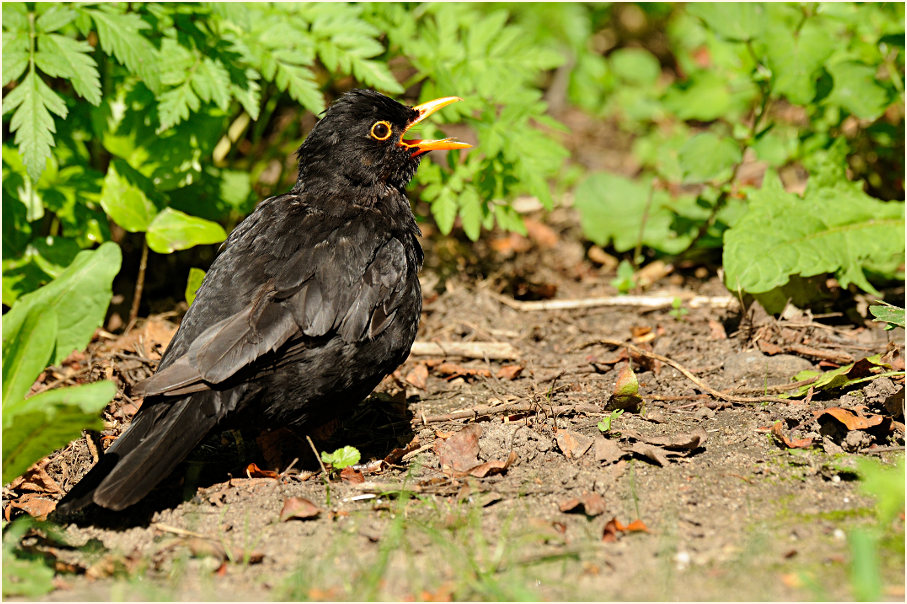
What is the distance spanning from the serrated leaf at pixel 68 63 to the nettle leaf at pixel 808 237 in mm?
3283

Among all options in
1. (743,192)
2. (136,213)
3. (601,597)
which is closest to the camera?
(601,597)

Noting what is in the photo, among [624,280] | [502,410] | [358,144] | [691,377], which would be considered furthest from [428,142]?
[624,280]

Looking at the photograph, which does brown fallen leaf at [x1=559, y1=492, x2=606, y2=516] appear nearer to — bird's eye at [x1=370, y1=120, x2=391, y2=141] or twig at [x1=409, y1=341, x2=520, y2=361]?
twig at [x1=409, y1=341, x2=520, y2=361]

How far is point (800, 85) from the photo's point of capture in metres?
5.05

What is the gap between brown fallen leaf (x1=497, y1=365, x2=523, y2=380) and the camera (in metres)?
4.84

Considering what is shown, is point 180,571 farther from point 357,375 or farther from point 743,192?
point 743,192

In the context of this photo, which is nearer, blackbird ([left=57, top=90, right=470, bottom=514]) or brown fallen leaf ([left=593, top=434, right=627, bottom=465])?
blackbird ([left=57, top=90, right=470, bottom=514])

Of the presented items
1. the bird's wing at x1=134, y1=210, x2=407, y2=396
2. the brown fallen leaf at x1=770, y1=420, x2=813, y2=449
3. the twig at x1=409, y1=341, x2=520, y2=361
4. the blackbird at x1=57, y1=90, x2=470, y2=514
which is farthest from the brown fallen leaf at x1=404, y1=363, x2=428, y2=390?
the brown fallen leaf at x1=770, y1=420, x2=813, y2=449

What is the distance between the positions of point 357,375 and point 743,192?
10.1 ft

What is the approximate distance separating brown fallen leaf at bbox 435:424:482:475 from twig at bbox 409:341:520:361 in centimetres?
106

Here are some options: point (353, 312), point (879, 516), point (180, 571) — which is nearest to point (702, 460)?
point (879, 516)

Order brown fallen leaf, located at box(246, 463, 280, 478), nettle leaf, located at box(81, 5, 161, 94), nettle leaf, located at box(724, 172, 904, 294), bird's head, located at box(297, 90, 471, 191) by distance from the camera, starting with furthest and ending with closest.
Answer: nettle leaf, located at box(724, 172, 904, 294) < bird's head, located at box(297, 90, 471, 191) < nettle leaf, located at box(81, 5, 161, 94) < brown fallen leaf, located at box(246, 463, 280, 478)

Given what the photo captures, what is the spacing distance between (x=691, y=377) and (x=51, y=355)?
9.70 ft

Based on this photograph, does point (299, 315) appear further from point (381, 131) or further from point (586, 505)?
point (586, 505)
